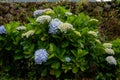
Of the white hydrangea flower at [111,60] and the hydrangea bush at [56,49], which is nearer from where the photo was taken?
the hydrangea bush at [56,49]

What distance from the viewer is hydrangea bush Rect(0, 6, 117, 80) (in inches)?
265

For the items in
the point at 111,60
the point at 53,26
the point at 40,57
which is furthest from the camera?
the point at 111,60

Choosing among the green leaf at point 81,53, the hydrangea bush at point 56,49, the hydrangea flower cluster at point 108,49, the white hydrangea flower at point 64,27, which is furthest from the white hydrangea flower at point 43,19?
the hydrangea flower cluster at point 108,49

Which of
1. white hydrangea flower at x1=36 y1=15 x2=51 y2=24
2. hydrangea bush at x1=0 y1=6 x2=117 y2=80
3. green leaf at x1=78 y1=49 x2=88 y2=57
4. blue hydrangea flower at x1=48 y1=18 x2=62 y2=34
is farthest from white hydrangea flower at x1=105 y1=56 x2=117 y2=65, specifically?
white hydrangea flower at x1=36 y1=15 x2=51 y2=24

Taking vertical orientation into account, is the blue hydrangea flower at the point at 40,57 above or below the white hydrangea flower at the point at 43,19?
below

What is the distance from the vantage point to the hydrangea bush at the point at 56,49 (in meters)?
6.73

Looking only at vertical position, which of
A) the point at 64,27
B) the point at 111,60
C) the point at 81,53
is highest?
the point at 64,27

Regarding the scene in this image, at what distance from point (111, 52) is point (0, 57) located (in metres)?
1.70

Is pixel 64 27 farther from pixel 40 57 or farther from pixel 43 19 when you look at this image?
pixel 40 57

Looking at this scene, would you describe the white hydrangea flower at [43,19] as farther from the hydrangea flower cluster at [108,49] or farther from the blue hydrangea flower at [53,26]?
the hydrangea flower cluster at [108,49]

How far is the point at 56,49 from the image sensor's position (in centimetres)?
675

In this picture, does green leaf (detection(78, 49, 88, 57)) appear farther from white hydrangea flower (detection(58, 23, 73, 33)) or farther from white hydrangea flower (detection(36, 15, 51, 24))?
white hydrangea flower (detection(36, 15, 51, 24))

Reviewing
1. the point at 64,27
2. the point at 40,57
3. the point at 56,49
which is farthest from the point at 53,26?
the point at 40,57

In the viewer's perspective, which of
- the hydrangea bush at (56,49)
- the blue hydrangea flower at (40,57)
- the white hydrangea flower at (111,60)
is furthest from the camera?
the white hydrangea flower at (111,60)
